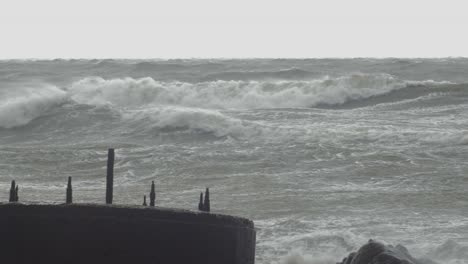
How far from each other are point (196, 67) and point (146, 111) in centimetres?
1218

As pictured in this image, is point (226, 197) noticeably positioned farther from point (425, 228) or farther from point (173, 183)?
point (425, 228)

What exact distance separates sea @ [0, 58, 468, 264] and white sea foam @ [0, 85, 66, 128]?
0.21 feet

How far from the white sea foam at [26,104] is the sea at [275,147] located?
0.21 ft

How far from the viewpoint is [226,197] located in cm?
1590

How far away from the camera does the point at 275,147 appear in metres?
21.5

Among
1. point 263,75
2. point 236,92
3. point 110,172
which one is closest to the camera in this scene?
point 110,172

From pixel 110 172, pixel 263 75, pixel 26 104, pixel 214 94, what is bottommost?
pixel 26 104

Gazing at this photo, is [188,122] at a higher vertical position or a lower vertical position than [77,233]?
lower

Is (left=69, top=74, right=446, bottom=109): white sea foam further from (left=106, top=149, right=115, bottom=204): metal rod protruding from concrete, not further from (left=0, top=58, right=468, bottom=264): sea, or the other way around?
(left=106, top=149, right=115, bottom=204): metal rod protruding from concrete

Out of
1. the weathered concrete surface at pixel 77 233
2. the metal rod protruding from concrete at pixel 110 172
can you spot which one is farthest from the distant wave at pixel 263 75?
the weathered concrete surface at pixel 77 233

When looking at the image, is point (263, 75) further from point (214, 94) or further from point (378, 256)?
point (378, 256)

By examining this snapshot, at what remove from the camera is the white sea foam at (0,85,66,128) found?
29031 mm

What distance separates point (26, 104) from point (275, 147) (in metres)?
11.3

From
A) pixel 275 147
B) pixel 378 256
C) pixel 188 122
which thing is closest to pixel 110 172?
pixel 378 256
